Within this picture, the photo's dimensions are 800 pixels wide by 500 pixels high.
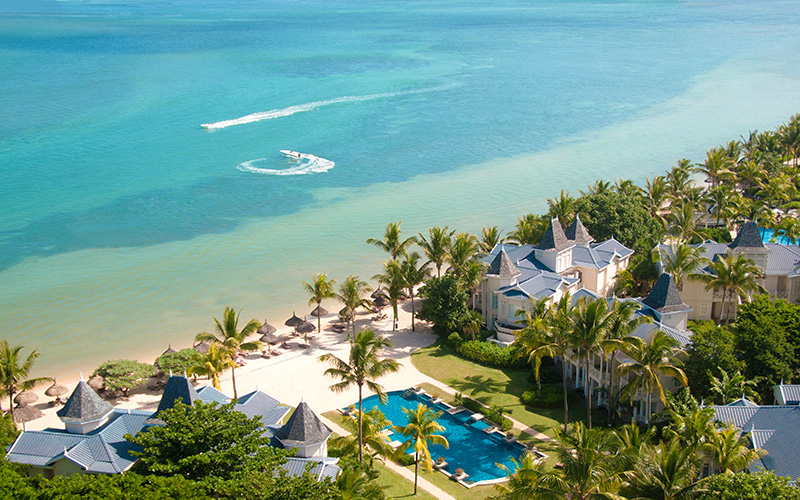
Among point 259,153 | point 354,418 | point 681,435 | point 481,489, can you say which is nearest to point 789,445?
point 681,435

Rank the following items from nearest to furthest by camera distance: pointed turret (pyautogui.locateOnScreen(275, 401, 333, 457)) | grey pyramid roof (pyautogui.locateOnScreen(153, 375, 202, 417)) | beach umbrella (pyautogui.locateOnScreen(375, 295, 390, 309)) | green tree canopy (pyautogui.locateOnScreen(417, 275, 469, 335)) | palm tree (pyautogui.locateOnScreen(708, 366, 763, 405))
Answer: pointed turret (pyautogui.locateOnScreen(275, 401, 333, 457)), grey pyramid roof (pyautogui.locateOnScreen(153, 375, 202, 417)), palm tree (pyautogui.locateOnScreen(708, 366, 763, 405)), green tree canopy (pyautogui.locateOnScreen(417, 275, 469, 335)), beach umbrella (pyautogui.locateOnScreen(375, 295, 390, 309))

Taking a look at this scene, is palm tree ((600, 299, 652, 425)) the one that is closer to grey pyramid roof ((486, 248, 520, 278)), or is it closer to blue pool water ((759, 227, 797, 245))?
grey pyramid roof ((486, 248, 520, 278))

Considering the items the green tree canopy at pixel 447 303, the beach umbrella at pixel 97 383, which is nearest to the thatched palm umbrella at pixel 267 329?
the green tree canopy at pixel 447 303

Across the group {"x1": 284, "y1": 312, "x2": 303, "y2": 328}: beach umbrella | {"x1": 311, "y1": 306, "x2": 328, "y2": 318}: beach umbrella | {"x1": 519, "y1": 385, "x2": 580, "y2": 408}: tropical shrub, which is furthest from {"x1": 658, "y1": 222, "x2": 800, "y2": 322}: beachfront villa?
{"x1": 284, "y1": 312, "x2": 303, "y2": 328}: beach umbrella

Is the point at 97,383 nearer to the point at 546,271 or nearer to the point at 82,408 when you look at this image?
the point at 82,408

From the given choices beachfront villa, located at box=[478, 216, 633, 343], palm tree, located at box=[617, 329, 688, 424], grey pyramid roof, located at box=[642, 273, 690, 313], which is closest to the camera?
palm tree, located at box=[617, 329, 688, 424]

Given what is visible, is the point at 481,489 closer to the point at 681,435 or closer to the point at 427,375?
the point at 681,435
